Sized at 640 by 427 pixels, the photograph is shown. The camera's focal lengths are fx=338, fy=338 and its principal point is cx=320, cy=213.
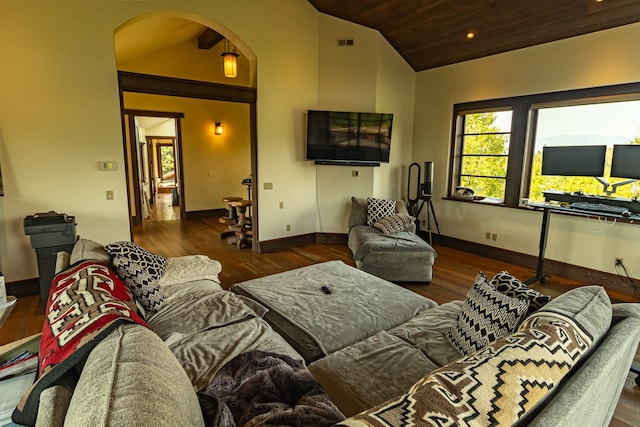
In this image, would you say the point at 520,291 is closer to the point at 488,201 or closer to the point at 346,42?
the point at 488,201

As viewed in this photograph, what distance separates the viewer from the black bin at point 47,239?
10.4ft

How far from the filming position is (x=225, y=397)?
4.16 feet

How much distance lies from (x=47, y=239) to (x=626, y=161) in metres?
5.92

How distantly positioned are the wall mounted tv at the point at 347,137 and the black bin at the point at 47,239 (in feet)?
11.0

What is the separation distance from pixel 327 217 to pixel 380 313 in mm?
3587

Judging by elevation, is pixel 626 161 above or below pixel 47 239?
above

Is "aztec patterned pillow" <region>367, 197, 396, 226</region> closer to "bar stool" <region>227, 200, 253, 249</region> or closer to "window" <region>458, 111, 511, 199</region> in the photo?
"window" <region>458, 111, 511, 199</region>

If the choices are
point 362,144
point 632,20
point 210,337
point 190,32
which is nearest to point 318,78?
point 362,144

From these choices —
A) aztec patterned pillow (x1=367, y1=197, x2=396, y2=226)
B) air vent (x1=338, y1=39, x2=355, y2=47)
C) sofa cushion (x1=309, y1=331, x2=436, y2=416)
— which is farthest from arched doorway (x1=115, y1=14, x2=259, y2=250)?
sofa cushion (x1=309, y1=331, x2=436, y2=416)

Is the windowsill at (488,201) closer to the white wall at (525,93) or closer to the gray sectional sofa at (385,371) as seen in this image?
the white wall at (525,93)

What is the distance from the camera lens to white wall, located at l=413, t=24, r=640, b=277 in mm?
3877

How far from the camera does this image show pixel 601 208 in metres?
3.61

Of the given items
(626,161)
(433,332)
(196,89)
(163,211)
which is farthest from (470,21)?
(163,211)

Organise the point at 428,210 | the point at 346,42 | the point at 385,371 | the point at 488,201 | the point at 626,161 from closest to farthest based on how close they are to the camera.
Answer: the point at 385,371 < the point at 626,161 < the point at 488,201 < the point at 346,42 < the point at 428,210
